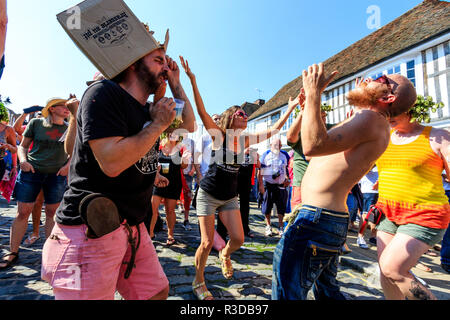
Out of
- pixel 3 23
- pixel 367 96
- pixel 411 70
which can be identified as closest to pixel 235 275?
pixel 367 96

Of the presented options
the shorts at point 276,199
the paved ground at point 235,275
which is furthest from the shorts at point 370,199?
the shorts at point 276,199

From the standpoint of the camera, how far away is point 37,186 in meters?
3.56

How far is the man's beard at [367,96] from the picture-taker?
1.77 metres

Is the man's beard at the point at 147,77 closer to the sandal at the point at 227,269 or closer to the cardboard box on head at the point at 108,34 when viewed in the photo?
the cardboard box on head at the point at 108,34

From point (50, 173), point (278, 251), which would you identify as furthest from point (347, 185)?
point (50, 173)

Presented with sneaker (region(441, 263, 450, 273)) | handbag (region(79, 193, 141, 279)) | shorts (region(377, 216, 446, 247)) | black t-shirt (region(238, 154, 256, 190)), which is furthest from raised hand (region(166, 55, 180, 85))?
sneaker (region(441, 263, 450, 273))

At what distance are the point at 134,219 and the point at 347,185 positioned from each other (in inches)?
55.0

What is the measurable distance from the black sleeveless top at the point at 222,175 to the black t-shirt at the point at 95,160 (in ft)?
4.89

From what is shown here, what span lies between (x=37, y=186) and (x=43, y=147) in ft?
1.93

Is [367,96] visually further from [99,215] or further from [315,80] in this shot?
[99,215]

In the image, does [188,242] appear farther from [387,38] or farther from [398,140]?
[387,38]

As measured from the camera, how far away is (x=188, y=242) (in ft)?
15.5
